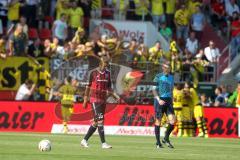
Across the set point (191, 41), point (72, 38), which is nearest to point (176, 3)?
point (191, 41)

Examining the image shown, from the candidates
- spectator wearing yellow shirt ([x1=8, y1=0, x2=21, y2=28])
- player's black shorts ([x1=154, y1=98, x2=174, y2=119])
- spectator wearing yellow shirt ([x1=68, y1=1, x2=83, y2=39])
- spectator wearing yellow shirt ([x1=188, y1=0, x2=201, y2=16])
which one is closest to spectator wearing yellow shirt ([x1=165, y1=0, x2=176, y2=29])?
spectator wearing yellow shirt ([x1=188, y1=0, x2=201, y2=16])

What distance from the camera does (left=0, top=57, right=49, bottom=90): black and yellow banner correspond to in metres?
35.7

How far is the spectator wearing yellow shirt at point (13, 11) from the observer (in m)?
36.9

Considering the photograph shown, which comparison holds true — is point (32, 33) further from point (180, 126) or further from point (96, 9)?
point (180, 126)

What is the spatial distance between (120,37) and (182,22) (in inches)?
114

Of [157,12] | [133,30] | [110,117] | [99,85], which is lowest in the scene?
[110,117]

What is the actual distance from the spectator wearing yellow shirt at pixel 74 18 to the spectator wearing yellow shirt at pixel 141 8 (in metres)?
3.20

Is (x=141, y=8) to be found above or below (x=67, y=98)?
above

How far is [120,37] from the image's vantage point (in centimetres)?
3878

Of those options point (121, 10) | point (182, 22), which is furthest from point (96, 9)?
point (182, 22)

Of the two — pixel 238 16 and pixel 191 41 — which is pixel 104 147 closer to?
pixel 191 41

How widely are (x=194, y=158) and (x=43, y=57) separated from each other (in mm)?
16628

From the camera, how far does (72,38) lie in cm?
3747

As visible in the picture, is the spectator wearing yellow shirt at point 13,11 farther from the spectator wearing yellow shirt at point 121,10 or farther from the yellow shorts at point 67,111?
the yellow shorts at point 67,111
